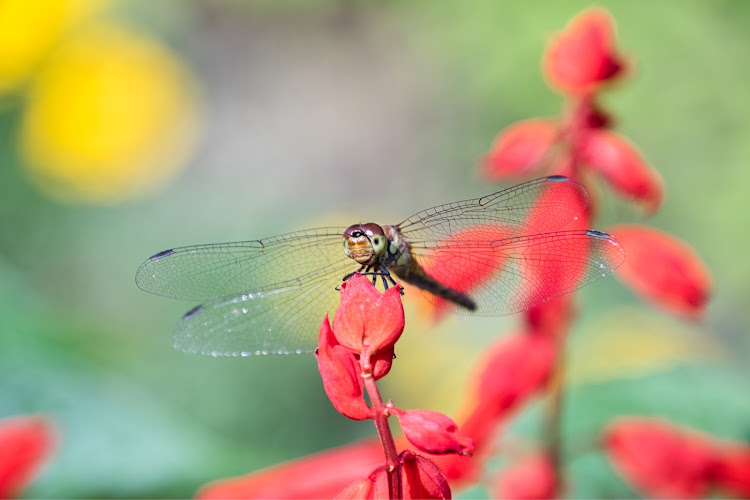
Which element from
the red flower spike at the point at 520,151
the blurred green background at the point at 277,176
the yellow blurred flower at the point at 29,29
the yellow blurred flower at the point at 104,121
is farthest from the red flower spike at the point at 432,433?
the yellow blurred flower at the point at 29,29

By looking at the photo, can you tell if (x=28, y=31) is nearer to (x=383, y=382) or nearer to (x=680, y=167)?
(x=383, y=382)

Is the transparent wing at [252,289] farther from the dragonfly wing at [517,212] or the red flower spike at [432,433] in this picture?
the red flower spike at [432,433]

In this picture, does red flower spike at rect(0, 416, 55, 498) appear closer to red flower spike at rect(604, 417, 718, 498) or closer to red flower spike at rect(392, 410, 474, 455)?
red flower spike at rect(392, 410, 474, 455)

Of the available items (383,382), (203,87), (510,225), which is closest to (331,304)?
(510,225)

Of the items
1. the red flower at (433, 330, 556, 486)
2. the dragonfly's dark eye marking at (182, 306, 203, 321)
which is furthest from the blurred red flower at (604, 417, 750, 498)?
the dragonfly's dark eye marking at (182, 306, 203, 321)

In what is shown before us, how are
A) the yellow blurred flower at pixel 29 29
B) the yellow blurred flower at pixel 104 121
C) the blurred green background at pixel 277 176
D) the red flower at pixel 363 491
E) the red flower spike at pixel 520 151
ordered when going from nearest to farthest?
the red flower at pixel 363 491 → the red flower spike at pixel 520 151 → the blurred green background at pixel 277 176 → the yellow blurred flower at pixel 104 121 → the yellow blurred flower at pixel 29 29

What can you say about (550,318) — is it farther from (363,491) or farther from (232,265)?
(363,491)

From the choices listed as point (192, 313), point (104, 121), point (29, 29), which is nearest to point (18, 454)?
point (192, 313)
